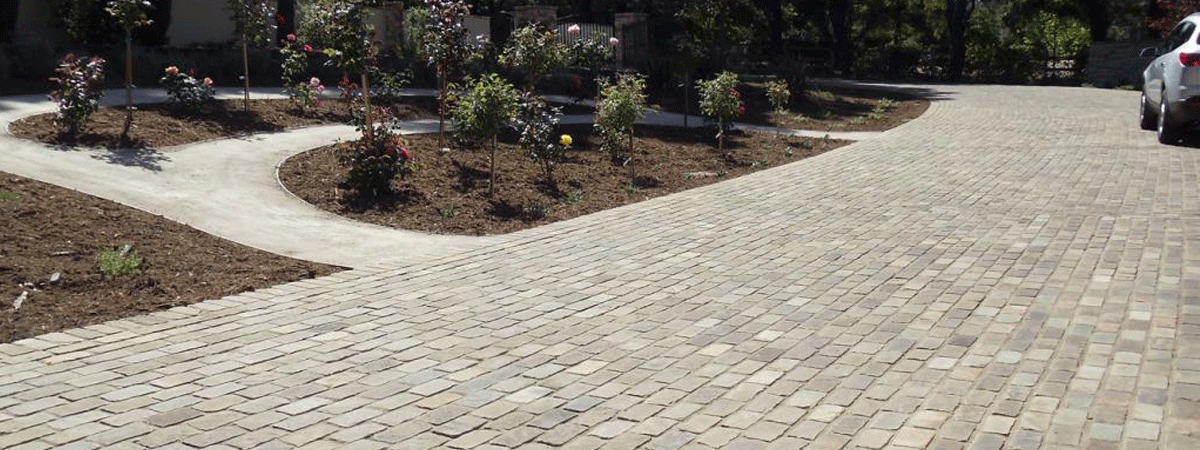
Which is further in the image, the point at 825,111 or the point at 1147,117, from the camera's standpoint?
the point at 825,111

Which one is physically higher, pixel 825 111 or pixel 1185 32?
pixel 1185 32

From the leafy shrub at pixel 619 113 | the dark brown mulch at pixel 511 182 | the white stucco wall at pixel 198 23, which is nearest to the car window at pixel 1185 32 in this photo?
the dark brown mulch at pixel 511 182

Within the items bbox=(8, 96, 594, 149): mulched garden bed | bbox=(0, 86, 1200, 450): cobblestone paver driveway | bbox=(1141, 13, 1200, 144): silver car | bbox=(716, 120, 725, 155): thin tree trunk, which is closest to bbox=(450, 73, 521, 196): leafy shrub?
bbox=(0, 86, 1200, 450): cobblestone paver driveway

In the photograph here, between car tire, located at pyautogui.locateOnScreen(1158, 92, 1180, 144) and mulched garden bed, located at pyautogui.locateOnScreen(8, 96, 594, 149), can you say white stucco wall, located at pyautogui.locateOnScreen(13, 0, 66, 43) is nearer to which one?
mulched garden bed, located at pyautogui.locateOnScreen(8, 96, 594, 149)

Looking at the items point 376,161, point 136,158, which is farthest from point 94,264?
point 136,158

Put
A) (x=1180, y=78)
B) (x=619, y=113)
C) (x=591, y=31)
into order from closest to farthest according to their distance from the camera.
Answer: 1. (x=619, y=113)
2. (x=1180, y=78)
3. (x=591, y=31)

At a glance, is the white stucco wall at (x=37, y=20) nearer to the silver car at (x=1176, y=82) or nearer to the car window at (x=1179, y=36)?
the silver car at (x=1176, y=82)

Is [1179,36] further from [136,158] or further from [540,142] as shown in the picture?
[136,158]

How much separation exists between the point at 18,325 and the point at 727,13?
89.6ft

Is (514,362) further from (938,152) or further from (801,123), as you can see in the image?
(801,123)

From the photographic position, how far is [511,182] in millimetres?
12766

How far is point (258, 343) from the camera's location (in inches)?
270

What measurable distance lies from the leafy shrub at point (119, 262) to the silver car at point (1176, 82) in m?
13.4

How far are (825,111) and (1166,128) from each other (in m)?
7.64
